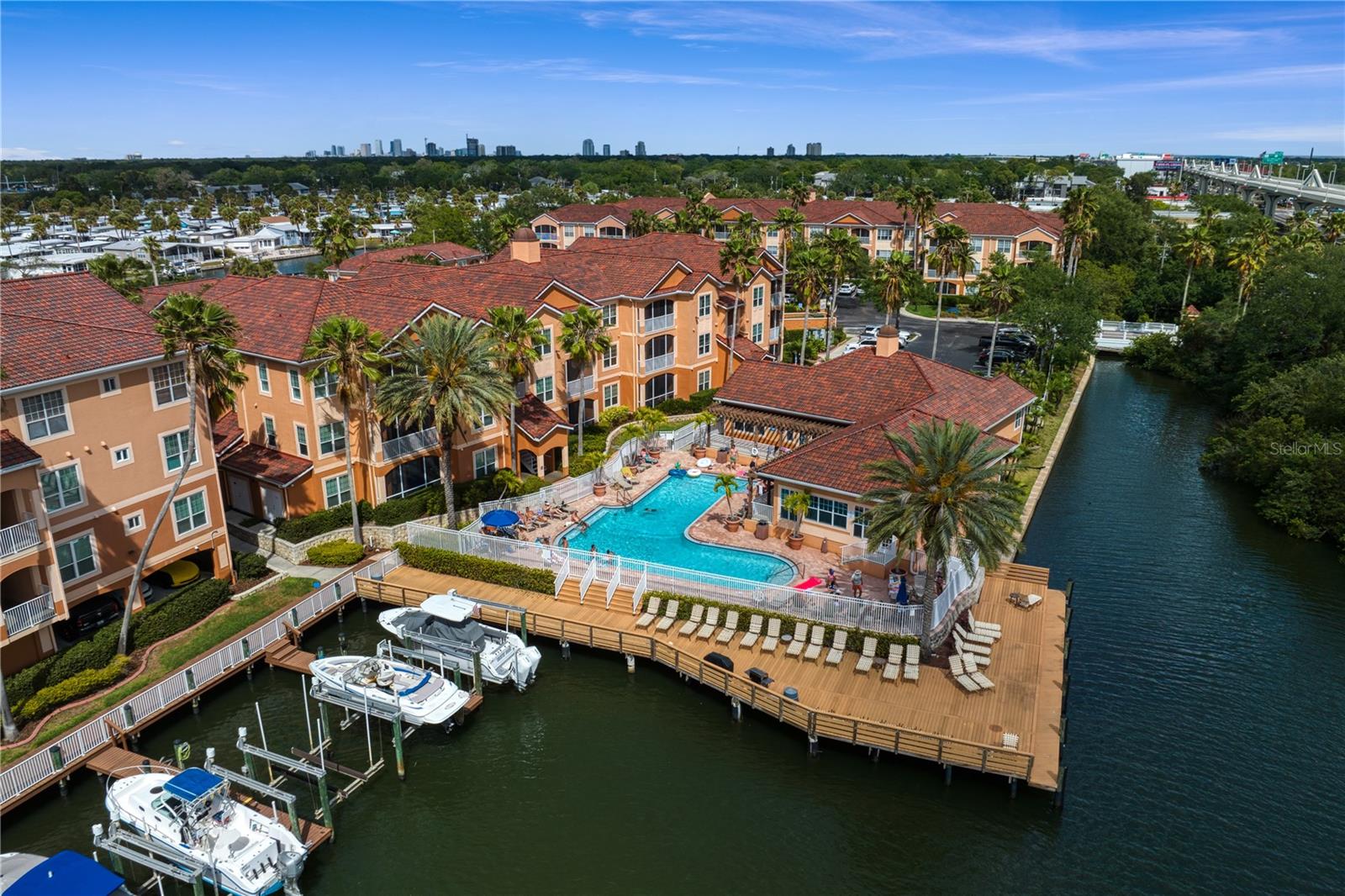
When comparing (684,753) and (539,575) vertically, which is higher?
(539,575)

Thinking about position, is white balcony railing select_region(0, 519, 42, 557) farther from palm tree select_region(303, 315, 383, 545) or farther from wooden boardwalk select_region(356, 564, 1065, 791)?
wooden boardwalk select_region(356, 564, 1065, 791)

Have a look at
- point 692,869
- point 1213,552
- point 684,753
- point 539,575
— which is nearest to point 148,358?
point 539,575

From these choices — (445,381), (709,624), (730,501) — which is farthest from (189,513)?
(730,501)

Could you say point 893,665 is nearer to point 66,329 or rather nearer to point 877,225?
point 66,329

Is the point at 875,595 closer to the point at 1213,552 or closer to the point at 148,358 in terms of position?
the point at 1213,552

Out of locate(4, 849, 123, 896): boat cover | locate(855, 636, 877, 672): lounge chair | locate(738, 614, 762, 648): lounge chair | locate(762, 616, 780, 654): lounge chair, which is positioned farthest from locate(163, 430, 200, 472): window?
locate(855, 636, 877, 672): lounge chair

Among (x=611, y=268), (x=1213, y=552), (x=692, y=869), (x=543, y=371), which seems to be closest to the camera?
(x=692, y=869)
